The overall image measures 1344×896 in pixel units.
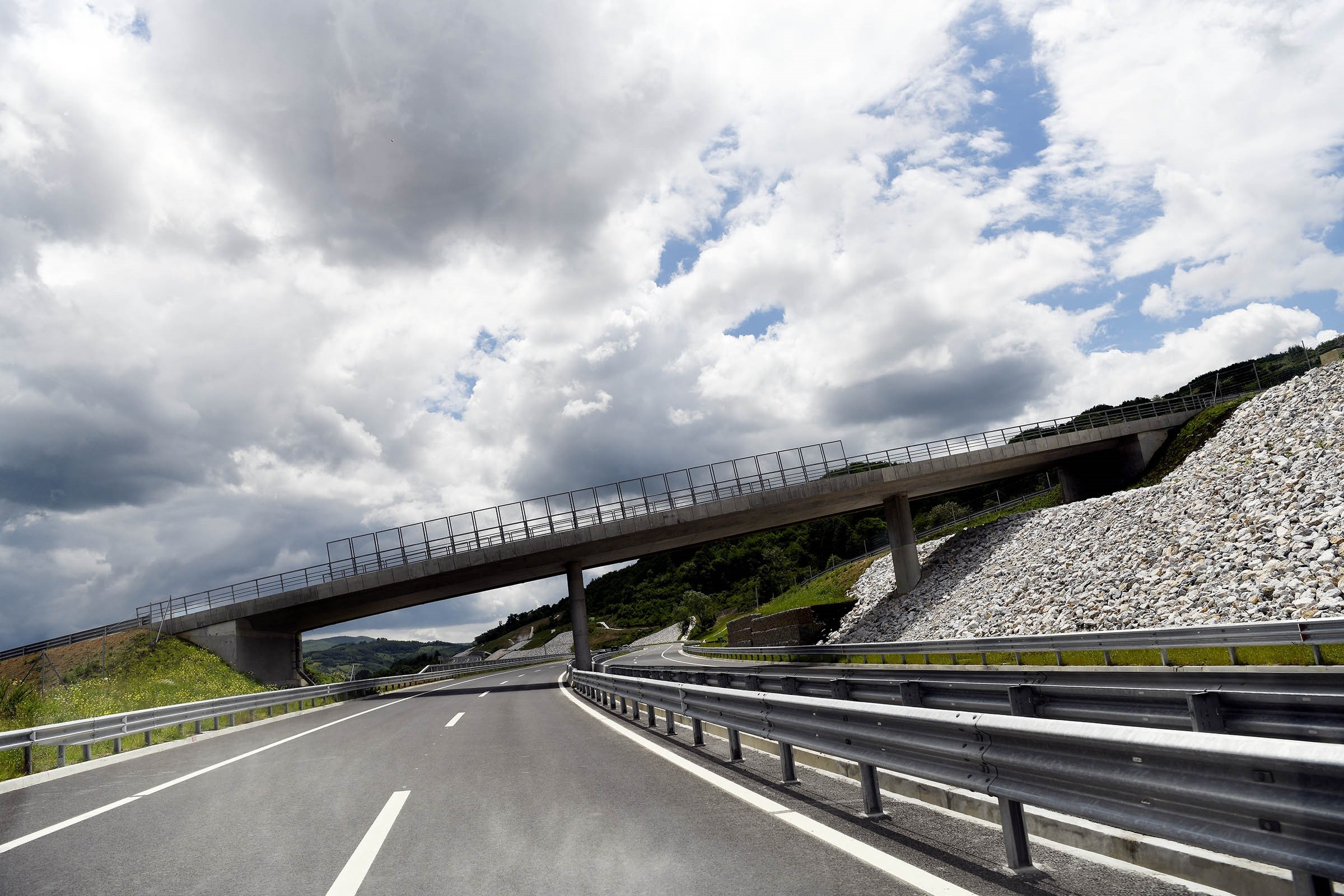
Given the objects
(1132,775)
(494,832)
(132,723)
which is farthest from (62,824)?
(132,723)

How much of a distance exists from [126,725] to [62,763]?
235 centimetres

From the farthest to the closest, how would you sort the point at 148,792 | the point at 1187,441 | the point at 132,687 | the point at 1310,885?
the point at 1187,441 → the point at 132,687 → the point at 148,792 → the point at 1310,885

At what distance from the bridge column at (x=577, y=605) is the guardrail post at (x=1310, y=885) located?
132 ft

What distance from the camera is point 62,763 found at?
12492mm

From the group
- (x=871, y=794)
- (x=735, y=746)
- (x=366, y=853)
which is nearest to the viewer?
(x=366, y=853)

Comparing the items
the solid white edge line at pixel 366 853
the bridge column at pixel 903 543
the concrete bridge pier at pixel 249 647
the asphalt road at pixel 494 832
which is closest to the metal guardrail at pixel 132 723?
the asphalt road at pixel 494 832

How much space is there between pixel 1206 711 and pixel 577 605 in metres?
40.0

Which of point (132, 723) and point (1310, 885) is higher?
point (132, 723)

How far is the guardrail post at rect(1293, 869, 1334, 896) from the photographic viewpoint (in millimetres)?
2873

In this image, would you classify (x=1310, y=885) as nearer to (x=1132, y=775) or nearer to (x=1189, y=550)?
(x=1132, y=775)

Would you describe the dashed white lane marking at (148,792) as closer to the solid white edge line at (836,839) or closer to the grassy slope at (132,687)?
the grassy slope at (132,687)

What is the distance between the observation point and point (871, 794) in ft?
19.3

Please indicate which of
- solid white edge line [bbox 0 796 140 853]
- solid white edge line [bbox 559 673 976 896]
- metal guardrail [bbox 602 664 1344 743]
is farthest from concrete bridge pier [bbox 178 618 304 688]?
solid white edge line [bbox 559 673 976 896]

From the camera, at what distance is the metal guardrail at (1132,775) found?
272cm
